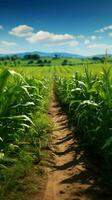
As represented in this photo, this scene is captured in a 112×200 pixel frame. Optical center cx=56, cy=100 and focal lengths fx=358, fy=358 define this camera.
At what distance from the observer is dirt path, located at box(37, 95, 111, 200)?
160 inches

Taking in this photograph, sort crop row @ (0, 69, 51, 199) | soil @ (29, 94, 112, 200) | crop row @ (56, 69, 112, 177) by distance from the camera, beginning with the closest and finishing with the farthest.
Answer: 1. soil @ (29, 94, 112, 200)
2. crop row @ (0, 69, 51, 199)
3. crop row @ (56, 69, 112, 177)

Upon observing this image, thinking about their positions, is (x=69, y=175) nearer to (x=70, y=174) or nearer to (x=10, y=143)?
(x=70, y=174)

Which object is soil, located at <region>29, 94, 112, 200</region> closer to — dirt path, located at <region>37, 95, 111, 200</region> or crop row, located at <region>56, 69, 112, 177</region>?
dirt path, located at <region>37, 95, 111, 200</region>

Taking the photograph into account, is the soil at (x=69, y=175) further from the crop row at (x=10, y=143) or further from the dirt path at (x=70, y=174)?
the crop row at (x=10, y=143)

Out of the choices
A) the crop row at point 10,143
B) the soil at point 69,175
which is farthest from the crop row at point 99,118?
the crop row at point 10,143

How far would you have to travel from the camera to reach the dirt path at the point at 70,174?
407 centimetres

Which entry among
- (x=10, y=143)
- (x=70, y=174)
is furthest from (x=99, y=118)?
(x=10, y=143)

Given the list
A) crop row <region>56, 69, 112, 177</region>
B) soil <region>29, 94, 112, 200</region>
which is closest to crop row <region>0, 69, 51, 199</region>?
soil <region>29, 94, 112, 200</region>

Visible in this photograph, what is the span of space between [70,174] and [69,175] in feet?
0.14

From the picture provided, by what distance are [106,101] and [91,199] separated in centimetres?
162

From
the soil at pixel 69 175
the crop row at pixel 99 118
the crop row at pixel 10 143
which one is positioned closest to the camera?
the soil at pixel 69 175

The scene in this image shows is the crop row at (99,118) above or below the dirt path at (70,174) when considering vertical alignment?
above

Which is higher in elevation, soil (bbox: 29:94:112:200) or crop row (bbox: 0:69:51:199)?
crop row (bbox: 0:69:51:199)

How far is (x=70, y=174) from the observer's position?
15.9 feet
